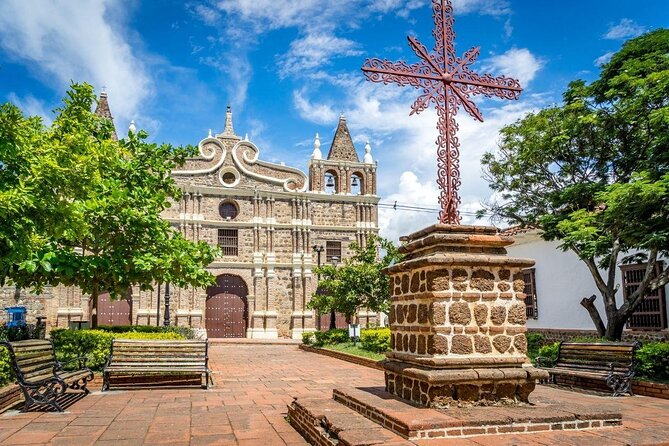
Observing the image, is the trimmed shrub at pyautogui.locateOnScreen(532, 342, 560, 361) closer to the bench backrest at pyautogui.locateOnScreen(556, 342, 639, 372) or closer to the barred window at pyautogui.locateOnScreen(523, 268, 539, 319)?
the bench backrest at pyautogui.locateOnScreen(556, 342, 639, 372)

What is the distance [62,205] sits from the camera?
253 inches

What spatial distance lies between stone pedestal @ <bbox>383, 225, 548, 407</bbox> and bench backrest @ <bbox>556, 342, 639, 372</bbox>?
3778 millimetres

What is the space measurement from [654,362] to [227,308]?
23.5 m

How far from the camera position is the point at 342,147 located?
33.0 m

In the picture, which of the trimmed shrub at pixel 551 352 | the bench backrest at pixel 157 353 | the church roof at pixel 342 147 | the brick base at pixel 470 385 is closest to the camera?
the brick base at pixel 470 385

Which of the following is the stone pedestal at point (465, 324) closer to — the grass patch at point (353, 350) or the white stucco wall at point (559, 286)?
the grass patch at point (353, 350)

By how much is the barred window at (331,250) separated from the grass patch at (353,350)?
12112 millimetres

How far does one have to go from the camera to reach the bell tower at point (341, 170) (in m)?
32.1

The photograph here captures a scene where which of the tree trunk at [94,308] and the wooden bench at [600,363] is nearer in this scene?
the wooden bench at [600,363]

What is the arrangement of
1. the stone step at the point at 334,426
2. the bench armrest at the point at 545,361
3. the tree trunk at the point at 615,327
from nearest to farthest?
the stone step at the point at 334,426 → the bench armrest at the point at 545,361 → the tree trunk at the point at 615,327

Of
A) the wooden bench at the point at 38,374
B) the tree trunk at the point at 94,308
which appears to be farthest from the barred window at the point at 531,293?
the wooden bench at the point at 38,374

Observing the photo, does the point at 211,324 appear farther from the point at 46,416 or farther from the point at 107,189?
the point at 46,416

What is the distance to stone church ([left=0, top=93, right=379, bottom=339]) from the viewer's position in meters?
29.2

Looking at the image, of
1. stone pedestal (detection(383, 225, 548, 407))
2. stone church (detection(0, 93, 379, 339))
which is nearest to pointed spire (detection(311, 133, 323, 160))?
stone church (detection(0, 93, 379, 339))
